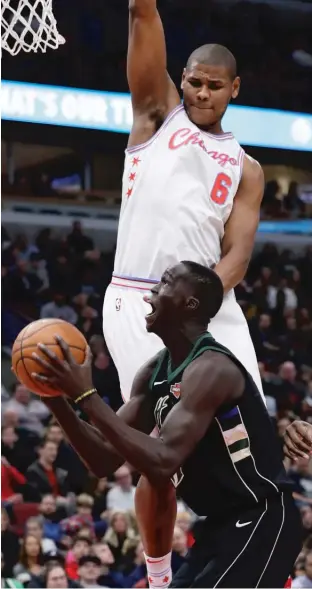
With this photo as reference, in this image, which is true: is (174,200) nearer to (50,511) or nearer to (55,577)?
(55,577)

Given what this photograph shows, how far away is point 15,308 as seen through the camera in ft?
43.9

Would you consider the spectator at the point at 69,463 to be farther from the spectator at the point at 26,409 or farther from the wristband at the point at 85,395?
the wristband at the point at 85,395

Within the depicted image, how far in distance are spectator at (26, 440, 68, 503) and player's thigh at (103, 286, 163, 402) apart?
17.4 feet

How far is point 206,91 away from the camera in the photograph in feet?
15.7

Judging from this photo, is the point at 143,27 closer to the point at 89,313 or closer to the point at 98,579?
the point at 98,579

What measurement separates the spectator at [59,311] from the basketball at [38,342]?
9.56 m

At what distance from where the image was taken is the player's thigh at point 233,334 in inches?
186

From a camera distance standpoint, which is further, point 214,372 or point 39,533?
point 39,533

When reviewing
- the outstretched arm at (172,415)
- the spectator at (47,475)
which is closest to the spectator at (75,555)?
the spectator at (47,475)

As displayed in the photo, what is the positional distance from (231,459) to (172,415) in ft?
0.94

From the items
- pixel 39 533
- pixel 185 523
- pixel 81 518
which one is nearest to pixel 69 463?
pixel 81 518

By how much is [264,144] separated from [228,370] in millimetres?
10999

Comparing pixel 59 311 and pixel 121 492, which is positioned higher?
pixel 59 311

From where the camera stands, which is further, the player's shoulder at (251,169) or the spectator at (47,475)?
the spectator at (47,475)
